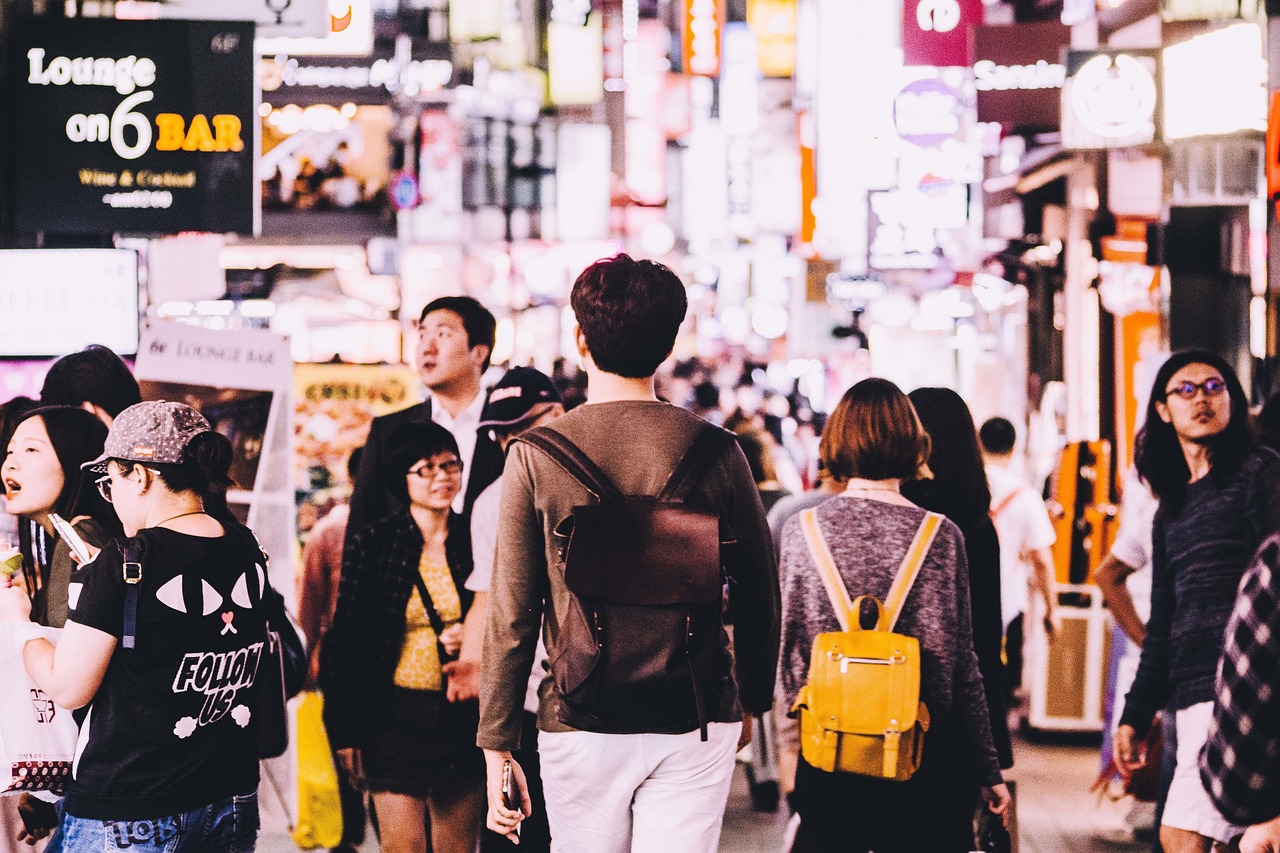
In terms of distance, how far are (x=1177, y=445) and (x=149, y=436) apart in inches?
137

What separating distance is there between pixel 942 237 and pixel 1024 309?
4333 millimetres

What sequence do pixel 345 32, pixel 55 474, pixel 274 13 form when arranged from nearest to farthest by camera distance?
1. pixel 55 474
2. pixel 274 13
3. pixel 345 32

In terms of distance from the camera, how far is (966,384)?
27469 mm

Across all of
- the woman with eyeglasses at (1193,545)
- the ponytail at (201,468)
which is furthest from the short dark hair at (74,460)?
the woman with eyeglasses at (1193,545)

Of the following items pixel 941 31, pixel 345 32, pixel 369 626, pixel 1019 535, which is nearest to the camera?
pixel 369 626

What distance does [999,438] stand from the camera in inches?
360

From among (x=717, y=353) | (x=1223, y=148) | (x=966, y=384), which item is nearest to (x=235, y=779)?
(x=1223, y=148)

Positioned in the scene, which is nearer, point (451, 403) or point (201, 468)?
point (201, 468)

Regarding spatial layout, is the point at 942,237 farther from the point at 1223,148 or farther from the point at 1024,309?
the point at 1223,148

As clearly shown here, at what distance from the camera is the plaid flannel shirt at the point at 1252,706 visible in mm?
3027

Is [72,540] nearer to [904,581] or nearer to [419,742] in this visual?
[419,742]

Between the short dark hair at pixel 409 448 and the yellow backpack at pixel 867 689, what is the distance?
4.72 feet

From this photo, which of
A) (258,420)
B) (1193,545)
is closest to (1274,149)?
(1193,545)

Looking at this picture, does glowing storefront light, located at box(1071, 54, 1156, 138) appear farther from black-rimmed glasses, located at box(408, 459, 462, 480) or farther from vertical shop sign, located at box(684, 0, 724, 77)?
vertical shop sign, located at box(684, 0, 724, 77)
